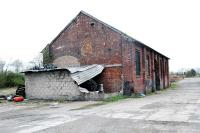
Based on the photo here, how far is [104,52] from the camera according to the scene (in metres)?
24.8

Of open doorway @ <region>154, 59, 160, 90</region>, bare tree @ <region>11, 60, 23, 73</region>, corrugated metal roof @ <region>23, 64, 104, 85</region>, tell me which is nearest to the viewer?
corrugated metal roof @ <region>23, 64, 104, 85</region>

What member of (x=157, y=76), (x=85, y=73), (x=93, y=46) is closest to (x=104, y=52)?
(x=93, y=46)

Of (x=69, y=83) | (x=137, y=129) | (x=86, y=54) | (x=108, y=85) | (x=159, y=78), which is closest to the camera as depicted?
(x=137, y=129)

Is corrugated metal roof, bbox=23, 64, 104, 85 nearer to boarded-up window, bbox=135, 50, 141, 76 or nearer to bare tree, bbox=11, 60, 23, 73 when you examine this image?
boarded-up window, bbox=135, 50, 141, 76

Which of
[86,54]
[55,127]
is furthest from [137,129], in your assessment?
[86,54]

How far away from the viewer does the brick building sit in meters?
24.0

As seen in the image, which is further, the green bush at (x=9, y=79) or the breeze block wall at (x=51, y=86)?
the green bush at (x=9, y=79)

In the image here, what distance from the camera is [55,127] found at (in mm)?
9906

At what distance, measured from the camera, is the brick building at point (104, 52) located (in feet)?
78.6

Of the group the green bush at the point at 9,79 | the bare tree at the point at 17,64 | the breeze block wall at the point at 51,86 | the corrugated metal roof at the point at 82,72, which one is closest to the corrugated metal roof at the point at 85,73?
the corrugated metal roof at the point at 82,72

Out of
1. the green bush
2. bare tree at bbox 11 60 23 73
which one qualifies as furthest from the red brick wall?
bare tree at bbox 11 60 23 73

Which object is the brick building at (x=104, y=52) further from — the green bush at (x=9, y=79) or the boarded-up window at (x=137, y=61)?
the green bush at (x=9, y=79)

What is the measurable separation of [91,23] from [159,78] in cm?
1392

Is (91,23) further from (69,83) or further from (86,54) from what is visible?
(69,83)
